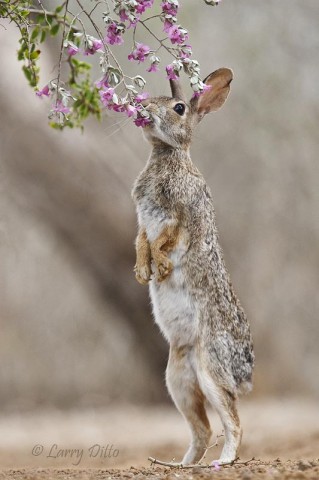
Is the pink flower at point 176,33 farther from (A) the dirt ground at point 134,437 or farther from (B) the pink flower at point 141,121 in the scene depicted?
(A) the dirt ground at point 134,437

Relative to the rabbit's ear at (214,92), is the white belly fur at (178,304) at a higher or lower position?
lower

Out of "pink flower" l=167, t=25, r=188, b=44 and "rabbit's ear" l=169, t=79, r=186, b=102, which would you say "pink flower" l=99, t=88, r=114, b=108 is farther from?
"rabbit's ear" l=169, t=79, r=186, b=102

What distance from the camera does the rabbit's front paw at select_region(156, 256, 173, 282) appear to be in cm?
509

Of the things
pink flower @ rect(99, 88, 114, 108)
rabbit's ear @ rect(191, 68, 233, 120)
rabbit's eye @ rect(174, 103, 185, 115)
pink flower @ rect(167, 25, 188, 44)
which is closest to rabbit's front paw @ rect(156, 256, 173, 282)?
rabbit's eye @ rect(174, 103, 185, 115)

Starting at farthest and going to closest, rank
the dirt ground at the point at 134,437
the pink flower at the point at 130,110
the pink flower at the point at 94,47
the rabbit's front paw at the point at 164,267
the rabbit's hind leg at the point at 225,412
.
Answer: the dirt ground at the point at 134,437, the rabbit's front paw at the point at 164,267, the rabbit's hind leg at the point at 225,412, the pink flower at the point at 130,110, the pink flower at the point at 94,47

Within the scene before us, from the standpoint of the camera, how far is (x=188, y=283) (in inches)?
202

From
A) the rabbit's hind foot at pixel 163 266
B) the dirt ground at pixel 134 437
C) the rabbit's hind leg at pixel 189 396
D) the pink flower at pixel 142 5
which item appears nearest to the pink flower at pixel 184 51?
the pink flower at pixel 142 5

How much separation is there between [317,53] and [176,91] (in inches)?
140

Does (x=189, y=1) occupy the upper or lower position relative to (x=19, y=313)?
upper

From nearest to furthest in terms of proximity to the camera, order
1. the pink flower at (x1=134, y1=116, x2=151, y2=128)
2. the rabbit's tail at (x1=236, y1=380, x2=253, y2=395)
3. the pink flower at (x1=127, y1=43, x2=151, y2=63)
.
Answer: the pink flower at (x1=127, y1=43, x2=151, y2=63)
the pink flower at (x1=134, y1=116, x2=151, y2=128)
the rabbit's tail at (x1=236, y1=380, x2=253, y2=395)

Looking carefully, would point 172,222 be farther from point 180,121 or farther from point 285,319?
point 285,319

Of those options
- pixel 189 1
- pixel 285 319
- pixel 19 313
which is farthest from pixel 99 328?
pixel 189 1

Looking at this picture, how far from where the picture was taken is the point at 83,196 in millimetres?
7965

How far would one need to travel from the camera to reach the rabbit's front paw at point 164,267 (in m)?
5.09
